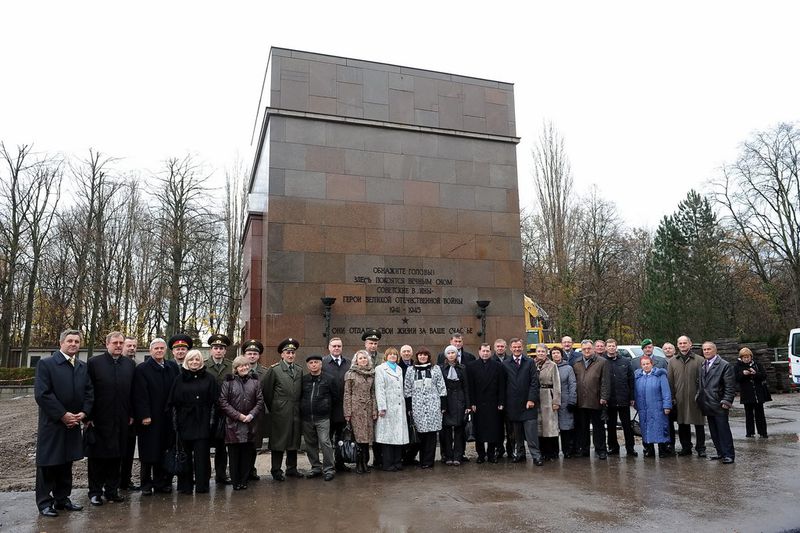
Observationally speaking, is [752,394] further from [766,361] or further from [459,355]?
[766,361]

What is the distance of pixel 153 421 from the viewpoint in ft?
23.3

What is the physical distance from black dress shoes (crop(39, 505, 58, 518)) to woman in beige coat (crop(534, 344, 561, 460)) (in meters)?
6.40

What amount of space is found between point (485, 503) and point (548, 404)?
10.3 feet

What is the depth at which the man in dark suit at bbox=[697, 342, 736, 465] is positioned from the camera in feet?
28.4

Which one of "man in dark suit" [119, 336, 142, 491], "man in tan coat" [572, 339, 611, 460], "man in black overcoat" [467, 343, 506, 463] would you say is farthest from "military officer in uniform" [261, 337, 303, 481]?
"man in tan coat" [572, 339, 611, 460]

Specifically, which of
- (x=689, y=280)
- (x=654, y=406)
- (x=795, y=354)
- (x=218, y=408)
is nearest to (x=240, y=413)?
(x=218, y=408)

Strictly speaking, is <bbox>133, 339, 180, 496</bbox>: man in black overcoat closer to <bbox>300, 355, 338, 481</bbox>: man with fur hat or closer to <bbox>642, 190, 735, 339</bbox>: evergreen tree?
<bbox>300, 355, 338, 481</bbox>: man with fur hat

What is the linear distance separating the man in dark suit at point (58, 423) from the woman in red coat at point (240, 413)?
5.15ft

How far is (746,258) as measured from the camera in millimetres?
42000

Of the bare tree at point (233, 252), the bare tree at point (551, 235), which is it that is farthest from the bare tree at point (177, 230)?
the bare tree at point (551, 235)

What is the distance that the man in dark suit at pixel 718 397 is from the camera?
28.4 feet

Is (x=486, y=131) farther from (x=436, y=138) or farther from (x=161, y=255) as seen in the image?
(x=161, y=255)

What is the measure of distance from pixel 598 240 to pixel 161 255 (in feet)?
96.3

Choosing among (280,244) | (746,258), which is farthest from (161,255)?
(746,258)
